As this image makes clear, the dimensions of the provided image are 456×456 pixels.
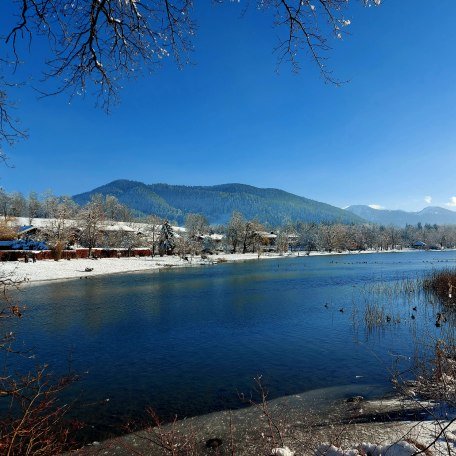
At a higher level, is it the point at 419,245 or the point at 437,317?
the point at 437,317

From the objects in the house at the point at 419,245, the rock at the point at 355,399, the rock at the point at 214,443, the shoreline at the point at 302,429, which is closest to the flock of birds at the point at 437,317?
the shoreline at the point at 302,429

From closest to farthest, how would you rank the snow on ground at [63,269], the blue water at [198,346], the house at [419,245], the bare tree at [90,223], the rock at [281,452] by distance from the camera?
the rock at [281,452], the blue water at [198,346], the snow on ground at [63,269], the bare tree at [90,223], the house at [419,245]

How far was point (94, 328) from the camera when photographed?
19438 mm

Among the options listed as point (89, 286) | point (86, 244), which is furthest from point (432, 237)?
point (89, 286)

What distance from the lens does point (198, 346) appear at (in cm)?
1574

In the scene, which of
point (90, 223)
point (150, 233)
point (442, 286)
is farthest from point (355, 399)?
point (150, 233)

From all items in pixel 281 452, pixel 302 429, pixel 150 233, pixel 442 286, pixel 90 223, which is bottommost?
pixel 302 429

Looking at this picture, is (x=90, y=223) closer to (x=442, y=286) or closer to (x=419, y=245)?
(x=442, y=286)

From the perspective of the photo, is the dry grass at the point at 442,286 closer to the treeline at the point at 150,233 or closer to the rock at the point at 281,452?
the rock at the point at 281,452

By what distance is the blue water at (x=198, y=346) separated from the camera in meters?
10.7

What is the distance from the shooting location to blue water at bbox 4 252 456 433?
10.7 metres

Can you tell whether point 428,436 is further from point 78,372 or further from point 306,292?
point 306,292

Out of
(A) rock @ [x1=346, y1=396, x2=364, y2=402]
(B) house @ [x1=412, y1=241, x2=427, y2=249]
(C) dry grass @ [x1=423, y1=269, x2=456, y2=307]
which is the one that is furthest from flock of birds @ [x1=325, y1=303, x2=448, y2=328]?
(B) house @ [x1=412, y1=241, x2=427, y2=249]

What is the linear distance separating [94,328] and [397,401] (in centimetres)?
1543
